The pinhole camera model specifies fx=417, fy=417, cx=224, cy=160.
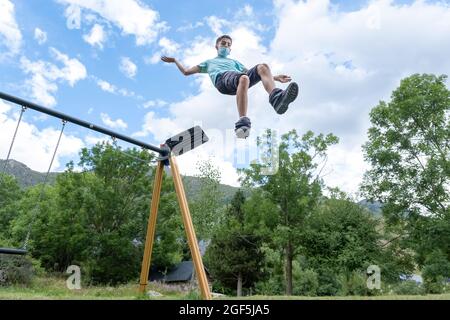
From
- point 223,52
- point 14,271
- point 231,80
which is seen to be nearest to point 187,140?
point 223,52

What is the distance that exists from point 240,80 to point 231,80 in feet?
0.47

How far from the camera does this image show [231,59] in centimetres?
438

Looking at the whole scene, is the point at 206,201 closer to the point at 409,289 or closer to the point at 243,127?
the point at 409,289

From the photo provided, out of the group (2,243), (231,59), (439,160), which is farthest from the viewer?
(2,243)

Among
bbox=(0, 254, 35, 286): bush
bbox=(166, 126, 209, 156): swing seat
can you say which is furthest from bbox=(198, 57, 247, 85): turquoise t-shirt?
bbox=(0, 254, 35, 286): bush

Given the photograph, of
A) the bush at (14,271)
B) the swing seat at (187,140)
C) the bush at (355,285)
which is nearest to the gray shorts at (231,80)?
the swing seat at (187,140)

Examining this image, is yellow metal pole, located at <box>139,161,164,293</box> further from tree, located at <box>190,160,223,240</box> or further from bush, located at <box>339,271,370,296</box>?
tree, located at <box>190,160,223,240</box>

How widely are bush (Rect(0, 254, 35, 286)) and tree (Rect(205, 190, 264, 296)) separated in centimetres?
1132

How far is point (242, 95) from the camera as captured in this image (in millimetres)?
3879

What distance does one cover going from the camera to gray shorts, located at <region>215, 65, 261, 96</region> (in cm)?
397

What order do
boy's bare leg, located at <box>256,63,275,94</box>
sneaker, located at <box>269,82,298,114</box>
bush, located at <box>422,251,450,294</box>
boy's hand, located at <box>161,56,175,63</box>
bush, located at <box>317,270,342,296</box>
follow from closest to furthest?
sneaker, located at <box>269,82,298,114</box> → boy's bare leg, located at <box>256,63,275,94</box> → boy's hand, located at <box>161,56,175,63</box> → bush, located at <box>422,251,450,294</box> → bush, located at <box>317,270,342,296</box>
